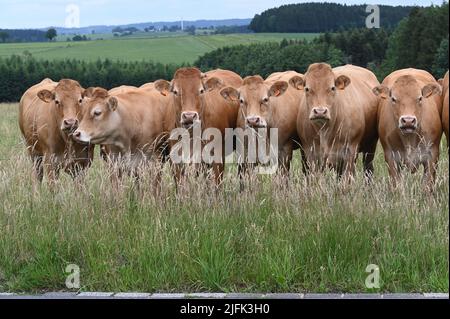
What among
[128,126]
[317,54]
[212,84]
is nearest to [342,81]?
[212,84]

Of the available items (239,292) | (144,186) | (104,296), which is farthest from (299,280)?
(144,186)

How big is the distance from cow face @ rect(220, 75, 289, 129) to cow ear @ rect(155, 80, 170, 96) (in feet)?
2.80

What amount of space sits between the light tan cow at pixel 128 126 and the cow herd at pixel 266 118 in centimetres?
1

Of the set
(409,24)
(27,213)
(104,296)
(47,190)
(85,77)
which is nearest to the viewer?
(104,296)

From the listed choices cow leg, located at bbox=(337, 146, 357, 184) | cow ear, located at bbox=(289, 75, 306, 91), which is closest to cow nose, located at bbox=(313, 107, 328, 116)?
cow ear, located at bbox=(289, 75, 306, 91)

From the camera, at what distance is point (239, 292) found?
6.78 meters

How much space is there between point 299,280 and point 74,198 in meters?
2.63

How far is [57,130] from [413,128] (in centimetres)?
492

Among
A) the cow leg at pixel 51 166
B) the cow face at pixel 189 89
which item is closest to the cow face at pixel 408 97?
the cow face at pixel 189 89

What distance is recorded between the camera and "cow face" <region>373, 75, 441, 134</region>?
30.4ft

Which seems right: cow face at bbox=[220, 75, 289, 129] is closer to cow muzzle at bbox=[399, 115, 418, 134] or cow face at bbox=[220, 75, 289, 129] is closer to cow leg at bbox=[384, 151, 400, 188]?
cow leg at bbox=[384, 151, 400, 188]

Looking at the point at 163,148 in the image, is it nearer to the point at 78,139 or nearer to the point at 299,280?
the point at 78,139

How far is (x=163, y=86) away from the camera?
34.2 ft

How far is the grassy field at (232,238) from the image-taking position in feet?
22.6
